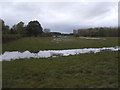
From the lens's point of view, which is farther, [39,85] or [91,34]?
[91,34]

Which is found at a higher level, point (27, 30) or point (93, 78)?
point (27, 30)

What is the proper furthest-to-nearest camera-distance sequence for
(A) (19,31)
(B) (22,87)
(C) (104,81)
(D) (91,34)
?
(D) (91,34)
(A) (19,31)
(C) (104,81)
(B) (22,87)

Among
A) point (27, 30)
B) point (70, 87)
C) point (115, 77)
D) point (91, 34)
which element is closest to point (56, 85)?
point (70, 87)

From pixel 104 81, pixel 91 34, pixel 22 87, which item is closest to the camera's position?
pixel 22 87

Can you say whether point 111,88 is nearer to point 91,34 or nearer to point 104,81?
point 104,81

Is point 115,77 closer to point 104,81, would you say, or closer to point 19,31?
point 104,81

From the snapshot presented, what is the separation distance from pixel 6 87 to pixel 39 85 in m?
1.53

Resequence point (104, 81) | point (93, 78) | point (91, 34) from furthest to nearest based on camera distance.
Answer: point (91, 34)
point (93, 78)
point (104, 81)

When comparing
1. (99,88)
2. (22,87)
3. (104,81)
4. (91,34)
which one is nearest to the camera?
(99,88)

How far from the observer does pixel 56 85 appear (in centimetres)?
575

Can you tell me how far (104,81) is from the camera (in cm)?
607

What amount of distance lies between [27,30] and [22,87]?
197 ft

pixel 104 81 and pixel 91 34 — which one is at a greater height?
pixel 91 34

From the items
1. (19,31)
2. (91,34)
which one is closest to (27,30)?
(19,31)
